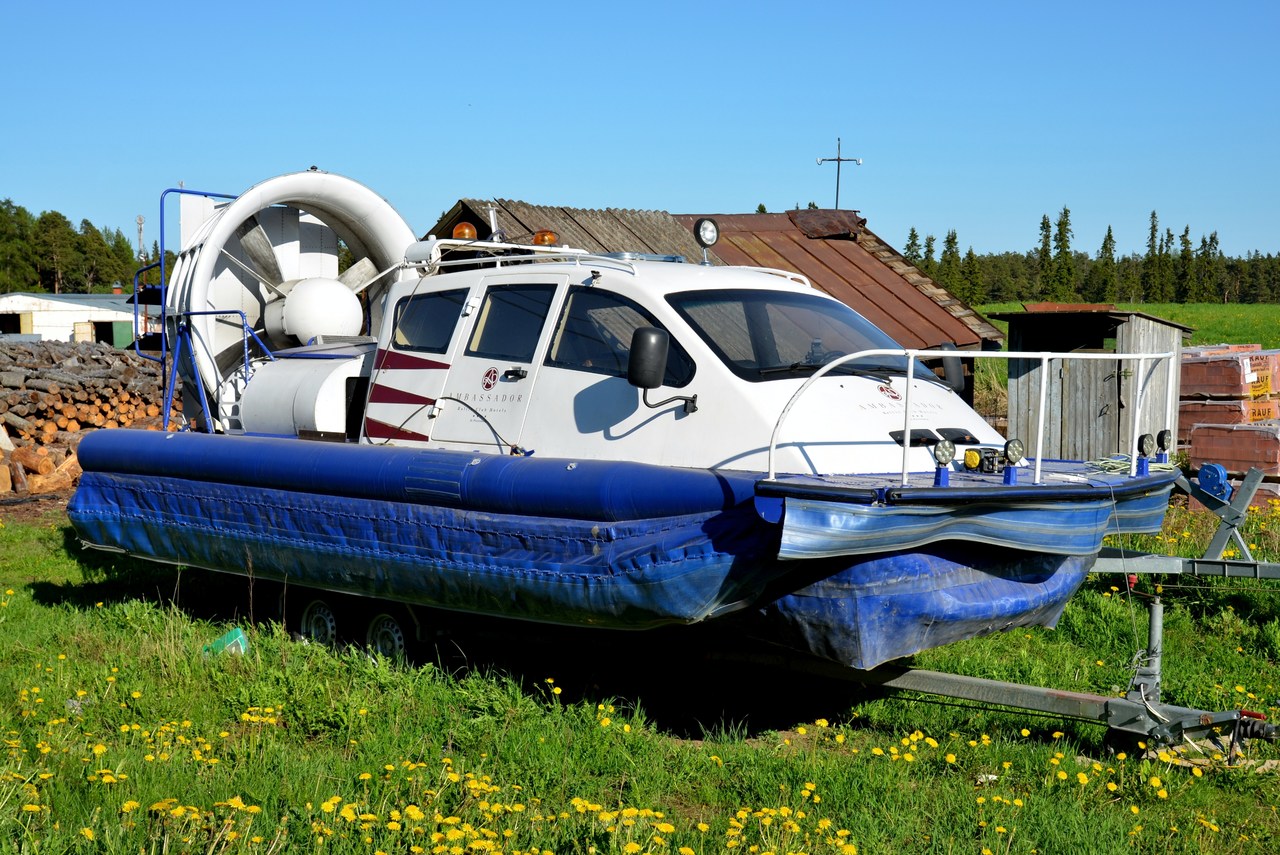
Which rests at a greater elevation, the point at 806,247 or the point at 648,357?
the point at 806,247

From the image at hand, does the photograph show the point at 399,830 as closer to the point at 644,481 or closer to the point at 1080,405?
the point at 644,481

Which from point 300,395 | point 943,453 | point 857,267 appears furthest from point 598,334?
point 857,267

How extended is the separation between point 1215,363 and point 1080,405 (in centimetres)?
151

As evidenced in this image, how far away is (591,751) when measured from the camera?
589 centimetres

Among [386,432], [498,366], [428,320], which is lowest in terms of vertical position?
[386,432]

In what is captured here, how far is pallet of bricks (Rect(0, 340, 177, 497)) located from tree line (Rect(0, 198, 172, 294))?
5931cm

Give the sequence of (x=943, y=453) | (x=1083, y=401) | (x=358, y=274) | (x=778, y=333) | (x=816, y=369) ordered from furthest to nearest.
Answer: (x=1083, y=401), (x=358, y=274), (x=778, y=333), (x=816, y=369), (x=943, y=453)

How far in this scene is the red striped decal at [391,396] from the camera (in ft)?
26.1

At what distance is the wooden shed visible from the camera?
500 inches

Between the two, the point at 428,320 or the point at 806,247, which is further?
the point at 806,247

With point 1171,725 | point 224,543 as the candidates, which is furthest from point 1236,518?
point 224,543

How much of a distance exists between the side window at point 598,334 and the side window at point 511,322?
19cm

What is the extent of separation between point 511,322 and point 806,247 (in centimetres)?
1180

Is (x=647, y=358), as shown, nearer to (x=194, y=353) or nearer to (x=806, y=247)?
(x=194, y=353)
